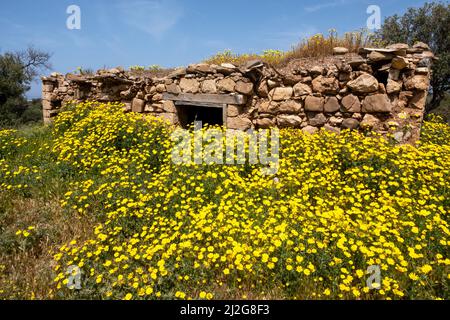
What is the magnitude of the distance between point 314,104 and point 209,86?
272 cm

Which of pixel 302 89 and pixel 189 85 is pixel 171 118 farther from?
pixel 302 89

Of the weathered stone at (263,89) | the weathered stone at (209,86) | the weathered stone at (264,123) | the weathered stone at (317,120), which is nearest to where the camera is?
the weathered stone at (317,120)

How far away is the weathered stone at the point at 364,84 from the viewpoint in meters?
5.95

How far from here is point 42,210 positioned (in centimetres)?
468

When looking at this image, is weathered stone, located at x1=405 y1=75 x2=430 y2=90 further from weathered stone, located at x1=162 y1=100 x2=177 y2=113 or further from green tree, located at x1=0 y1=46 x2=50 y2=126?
green tree, located at x1=0 y1=46 x2=50 y2=126

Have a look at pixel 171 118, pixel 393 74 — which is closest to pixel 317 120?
pixel 393 74

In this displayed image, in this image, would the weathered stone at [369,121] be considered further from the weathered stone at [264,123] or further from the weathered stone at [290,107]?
the weathered stone at [264,123]

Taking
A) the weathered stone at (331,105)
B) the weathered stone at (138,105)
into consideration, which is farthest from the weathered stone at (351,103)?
the weathered stone at (138,105)

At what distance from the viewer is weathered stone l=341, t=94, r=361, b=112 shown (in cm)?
620

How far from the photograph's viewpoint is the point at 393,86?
5.89 m

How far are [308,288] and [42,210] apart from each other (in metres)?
4.31

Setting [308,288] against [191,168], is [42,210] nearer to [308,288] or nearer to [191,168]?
[191,168]
